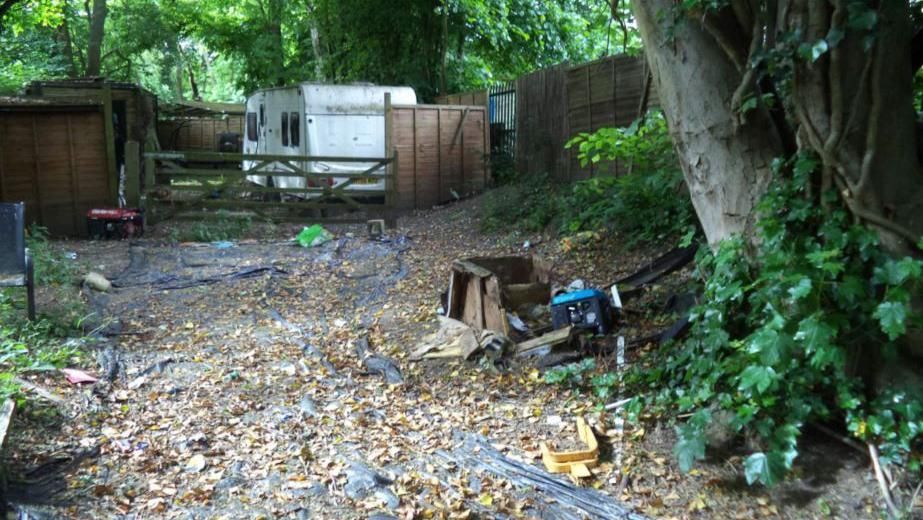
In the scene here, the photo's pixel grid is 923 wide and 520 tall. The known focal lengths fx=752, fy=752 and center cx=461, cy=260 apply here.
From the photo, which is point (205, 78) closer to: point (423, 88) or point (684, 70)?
point (423, 88)

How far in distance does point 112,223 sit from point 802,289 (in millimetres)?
11508

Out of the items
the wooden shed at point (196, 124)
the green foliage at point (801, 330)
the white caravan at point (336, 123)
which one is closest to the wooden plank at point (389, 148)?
the white caravan at point (336, 123)

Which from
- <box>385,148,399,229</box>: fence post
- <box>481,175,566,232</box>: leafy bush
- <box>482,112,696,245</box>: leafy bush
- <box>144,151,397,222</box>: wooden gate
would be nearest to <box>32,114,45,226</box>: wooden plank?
<box>144,151,397,222</box>: wooden gate

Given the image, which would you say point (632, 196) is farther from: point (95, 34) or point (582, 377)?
point (95, 34)

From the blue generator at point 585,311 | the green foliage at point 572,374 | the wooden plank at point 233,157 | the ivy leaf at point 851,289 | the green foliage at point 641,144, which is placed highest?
the green foliage at point 641,144

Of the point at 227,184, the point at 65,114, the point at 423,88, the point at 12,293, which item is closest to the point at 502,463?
the point at 12,293

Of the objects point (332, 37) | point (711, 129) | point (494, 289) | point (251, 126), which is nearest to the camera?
point (711, 129)

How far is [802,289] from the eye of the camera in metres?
3.61

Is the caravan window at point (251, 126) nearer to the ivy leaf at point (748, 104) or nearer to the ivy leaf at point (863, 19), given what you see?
the ivy leaf at point (748, 104)

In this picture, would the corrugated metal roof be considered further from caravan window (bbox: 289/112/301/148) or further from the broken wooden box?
the broken wooden box

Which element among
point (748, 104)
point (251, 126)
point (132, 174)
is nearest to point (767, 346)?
point (748, 104)

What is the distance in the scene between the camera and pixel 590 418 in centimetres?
484

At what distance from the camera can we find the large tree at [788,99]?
374 cm

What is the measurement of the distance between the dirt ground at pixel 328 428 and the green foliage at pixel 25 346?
19cm
